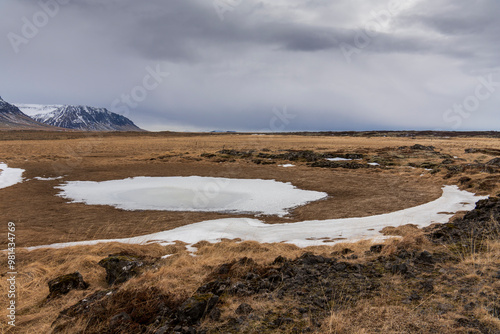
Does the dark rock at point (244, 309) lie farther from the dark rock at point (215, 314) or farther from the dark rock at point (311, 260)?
the dark rock at point (311, 260)

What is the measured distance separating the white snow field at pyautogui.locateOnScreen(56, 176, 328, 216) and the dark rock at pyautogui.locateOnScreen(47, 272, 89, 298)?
32.5 feet

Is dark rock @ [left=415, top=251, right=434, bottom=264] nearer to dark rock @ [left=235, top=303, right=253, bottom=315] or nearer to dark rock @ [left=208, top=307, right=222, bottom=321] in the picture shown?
dark rock @ [left=235, top=303, right=253, bottom=315]

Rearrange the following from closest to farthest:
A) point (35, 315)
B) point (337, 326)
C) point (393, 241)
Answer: point (337, 326)
point (35, 315)
point (393, 241)

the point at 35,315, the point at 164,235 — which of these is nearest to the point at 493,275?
the point at 35,315

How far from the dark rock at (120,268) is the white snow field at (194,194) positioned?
8982 millimetres

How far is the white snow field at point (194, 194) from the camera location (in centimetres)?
1631

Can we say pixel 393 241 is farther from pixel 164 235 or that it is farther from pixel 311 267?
pixel 164 235

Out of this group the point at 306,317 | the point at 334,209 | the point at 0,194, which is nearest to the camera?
the point at 306,317

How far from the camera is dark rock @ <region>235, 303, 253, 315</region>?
4531 mm

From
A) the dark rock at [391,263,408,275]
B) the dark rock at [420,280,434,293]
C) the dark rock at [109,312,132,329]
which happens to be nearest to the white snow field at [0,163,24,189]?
the dark rock at [109,312,132,329]

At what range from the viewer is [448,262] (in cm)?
617

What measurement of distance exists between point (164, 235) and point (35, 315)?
21.2 feet

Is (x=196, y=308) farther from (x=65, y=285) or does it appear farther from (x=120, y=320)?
(x=65, y=285)

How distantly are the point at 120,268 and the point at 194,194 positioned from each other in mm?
13404
